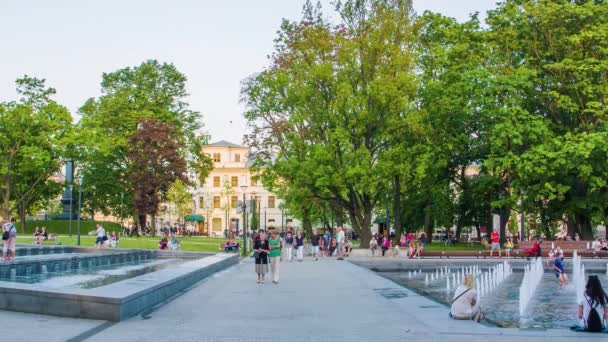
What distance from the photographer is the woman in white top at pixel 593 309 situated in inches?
487

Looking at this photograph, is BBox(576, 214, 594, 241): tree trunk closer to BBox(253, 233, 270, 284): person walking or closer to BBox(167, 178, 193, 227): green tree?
BBox(253, 233, 270, 284): person walking

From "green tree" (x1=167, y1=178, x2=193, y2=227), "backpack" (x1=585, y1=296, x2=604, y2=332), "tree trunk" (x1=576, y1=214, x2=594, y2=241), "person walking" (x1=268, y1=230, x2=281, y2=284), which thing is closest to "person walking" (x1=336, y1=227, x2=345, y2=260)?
"tree trunk" (x1=576, y1=214, x2=594, y2=241)

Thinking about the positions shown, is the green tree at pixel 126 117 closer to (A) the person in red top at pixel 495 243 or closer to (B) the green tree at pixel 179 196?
(B) the green tree at pixel 179 196

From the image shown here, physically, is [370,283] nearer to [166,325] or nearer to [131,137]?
[166,325]

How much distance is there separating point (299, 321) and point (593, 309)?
4996 mm

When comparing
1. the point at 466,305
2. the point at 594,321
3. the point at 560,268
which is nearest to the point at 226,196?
the point at 560,268

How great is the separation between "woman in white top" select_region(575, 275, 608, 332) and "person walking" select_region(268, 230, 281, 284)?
11.4 meters

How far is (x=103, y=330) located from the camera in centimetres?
1155

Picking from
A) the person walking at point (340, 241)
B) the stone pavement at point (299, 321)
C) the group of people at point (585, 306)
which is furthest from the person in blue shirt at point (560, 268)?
the person walking at point (340, 241)

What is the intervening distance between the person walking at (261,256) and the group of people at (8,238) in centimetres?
931

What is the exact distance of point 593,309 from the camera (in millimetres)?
12484

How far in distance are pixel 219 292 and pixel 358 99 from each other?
88.2ft

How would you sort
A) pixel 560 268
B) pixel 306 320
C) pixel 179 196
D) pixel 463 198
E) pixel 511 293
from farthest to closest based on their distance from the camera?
pixel 179 196, pixel 463 198, pixel 560 268, pixel 511 293, pixel 306 320

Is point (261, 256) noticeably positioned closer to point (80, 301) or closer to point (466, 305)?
point (466, 305)
